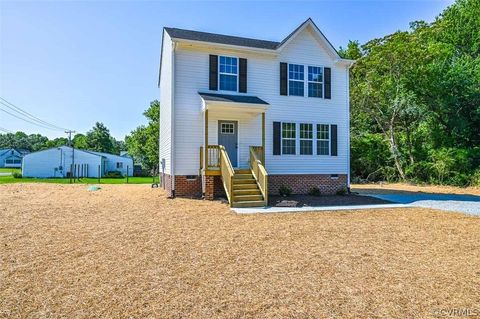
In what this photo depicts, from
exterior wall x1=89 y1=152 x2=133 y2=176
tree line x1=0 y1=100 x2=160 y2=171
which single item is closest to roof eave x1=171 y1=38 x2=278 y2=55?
tree line x1=0 y1=100 x2=160 y2=171

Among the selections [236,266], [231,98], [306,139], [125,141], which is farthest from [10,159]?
[236,266]

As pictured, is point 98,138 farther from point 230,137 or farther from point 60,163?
point 230,137

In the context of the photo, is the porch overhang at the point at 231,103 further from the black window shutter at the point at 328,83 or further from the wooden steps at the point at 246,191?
the black window shutter at the point at 328,83

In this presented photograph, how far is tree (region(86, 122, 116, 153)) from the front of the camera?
62.8 meters

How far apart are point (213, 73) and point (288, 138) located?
4.55 m

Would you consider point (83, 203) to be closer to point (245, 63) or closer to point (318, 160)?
point (245, 63)

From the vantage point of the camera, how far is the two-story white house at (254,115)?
12648 mm

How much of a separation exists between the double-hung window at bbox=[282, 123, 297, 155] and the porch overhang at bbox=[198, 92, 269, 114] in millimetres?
1875

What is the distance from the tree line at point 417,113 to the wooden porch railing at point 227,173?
14.1 m

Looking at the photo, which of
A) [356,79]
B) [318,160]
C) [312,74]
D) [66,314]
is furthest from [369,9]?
[66,314]

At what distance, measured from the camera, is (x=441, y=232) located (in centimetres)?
728

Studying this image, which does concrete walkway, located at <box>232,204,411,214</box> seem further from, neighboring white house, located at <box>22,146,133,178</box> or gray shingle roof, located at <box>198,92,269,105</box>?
neighboring white house, located at <box>22,146,133,178</box>

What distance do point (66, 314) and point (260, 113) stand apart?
11.4 meters

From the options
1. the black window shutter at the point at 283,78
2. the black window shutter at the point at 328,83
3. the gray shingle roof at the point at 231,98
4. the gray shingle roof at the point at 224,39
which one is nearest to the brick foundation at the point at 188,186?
the gray shingle roof at the point at 231,98
